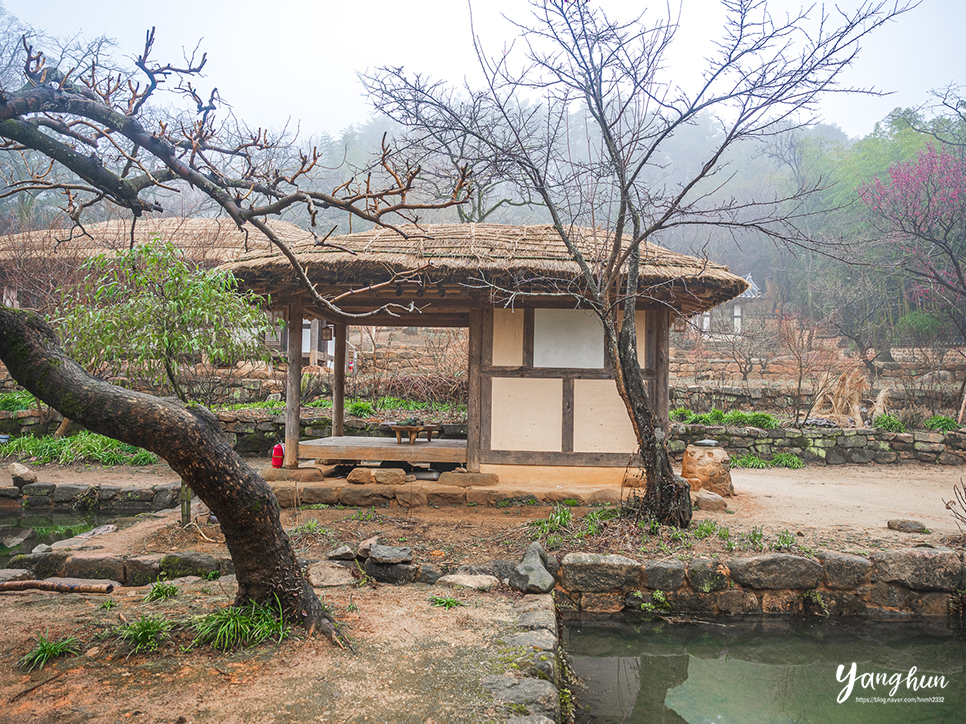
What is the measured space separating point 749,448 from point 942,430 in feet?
12.1

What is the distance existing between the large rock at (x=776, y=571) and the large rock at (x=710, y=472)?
2708mm

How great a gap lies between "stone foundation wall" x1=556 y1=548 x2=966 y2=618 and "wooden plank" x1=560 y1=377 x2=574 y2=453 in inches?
91.9

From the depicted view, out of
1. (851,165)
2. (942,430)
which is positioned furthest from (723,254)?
(942,430)

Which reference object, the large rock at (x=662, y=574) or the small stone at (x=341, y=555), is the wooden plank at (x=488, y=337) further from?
the large rock at (x=662, y=574)

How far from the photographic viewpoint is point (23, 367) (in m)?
2.59

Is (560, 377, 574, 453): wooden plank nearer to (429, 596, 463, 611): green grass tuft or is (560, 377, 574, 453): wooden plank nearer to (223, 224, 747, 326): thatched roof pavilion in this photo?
(223, 224, 747, 326): thatched roof pavilion

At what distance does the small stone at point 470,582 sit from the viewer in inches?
163

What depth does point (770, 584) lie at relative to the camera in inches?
186

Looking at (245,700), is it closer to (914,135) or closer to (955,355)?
(955,355)

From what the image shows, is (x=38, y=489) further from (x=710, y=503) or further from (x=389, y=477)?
(x=710, y=503)

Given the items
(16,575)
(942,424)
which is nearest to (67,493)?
(16,575)

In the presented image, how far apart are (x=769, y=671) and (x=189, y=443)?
4.01 m

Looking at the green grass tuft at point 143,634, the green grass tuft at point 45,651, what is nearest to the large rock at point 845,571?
the green grass tuft at point 143,634

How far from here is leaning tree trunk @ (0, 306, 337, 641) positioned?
2.61 metres
